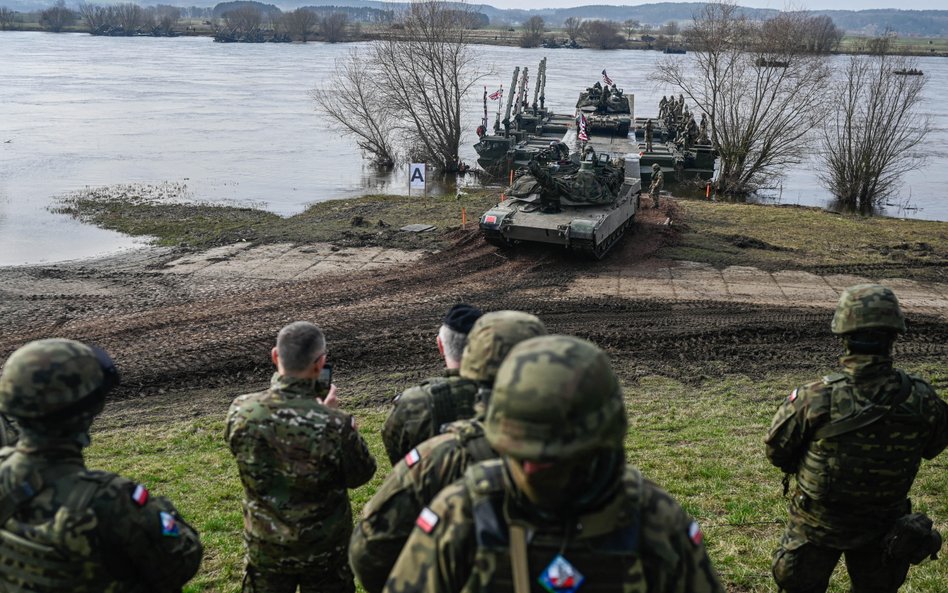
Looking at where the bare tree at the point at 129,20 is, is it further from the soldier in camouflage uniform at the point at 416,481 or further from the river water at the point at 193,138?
the soldier in camouflage uniform at the point at 416,481

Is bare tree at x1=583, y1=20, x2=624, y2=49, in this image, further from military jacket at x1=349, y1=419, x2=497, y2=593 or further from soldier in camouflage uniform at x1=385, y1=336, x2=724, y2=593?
soldier in camouflage uniform at x1=385, y1=336, x2=724, y2=593

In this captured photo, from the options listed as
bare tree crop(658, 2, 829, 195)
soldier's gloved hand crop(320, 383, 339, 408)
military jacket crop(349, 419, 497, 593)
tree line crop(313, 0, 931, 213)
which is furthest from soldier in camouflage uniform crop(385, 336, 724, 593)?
bare tree crop(658, 2, 829, 195)

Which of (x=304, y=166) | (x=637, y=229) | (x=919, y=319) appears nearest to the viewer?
(x=919, y=319)

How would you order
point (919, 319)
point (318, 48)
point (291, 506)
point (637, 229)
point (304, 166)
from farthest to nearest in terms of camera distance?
point (318, 48)
point (304, 166)
point (637, 229)
point (919, 319)
point (291, 506)

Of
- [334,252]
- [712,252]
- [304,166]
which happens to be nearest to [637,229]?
[712,252]

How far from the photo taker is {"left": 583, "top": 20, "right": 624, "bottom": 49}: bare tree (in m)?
127

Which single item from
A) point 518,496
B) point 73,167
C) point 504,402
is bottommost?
point 73,167

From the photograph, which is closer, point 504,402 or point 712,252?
point 504,402

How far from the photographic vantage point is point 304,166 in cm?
3888

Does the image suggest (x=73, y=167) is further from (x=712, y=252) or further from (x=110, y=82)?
(x=110, y=82)

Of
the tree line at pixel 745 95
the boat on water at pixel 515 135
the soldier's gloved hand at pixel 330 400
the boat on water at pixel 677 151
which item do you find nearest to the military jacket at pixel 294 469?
the soldier's gloved hand at pixel 330 400

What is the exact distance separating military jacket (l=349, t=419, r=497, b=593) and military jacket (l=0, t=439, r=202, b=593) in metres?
0.81

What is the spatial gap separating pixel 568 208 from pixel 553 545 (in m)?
16.2

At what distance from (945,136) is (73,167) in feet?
148
